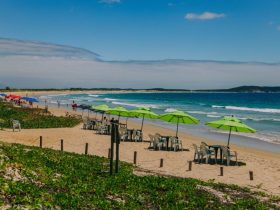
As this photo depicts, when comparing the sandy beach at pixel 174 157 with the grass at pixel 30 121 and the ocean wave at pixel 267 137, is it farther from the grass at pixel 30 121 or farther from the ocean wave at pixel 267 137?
the ocean wave at pixel 267 137

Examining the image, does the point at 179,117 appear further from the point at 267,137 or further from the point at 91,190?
the point at 91,190

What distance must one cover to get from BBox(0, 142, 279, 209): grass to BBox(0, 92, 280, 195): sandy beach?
3.79 meters

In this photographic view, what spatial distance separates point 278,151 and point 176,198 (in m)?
19.7

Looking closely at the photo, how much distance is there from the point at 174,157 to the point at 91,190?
12.5 meters

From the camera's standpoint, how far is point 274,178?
19609mm

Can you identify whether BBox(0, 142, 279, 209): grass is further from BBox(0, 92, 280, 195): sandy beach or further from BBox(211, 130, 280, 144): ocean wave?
BBox(211, 130, 280, 144): ocean wave

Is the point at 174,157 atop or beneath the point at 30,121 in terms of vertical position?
beneath

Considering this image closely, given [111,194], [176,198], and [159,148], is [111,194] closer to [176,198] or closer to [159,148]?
[176,198]

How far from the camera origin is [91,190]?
12.0 metres

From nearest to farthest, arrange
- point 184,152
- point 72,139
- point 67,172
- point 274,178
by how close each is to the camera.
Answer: point 67,172
point 274,178
point 184,152
point 72,139

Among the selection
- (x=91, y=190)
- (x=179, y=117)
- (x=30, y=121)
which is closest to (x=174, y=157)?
(x=179, y=117)

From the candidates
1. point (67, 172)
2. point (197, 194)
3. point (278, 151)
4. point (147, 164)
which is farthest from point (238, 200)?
point (278, 151)

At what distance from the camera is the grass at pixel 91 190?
1054 cm

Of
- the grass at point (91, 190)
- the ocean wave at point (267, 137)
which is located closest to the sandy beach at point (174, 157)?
the grass at point (91, 190)
